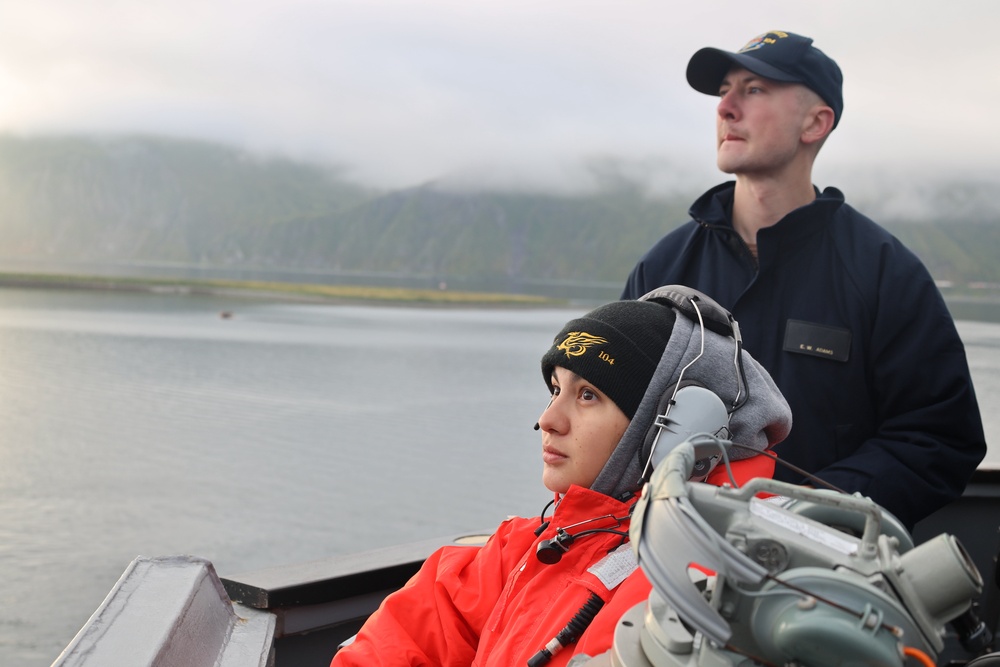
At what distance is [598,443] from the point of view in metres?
2.13

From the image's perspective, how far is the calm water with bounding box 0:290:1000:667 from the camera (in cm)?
1454

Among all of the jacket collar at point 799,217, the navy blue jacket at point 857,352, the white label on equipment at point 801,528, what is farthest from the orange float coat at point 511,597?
the jacket collar at point 799,217

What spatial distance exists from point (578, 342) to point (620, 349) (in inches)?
4.5

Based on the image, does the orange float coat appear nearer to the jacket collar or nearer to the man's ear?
the jacket collar

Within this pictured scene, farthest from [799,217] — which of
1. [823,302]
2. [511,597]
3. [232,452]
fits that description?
[232,452]

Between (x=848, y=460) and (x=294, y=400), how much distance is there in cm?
2732

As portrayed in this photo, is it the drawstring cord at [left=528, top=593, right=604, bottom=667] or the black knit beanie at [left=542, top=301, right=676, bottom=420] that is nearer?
the drawstring cord at [left=528, top=593, right=604, bottom=667]

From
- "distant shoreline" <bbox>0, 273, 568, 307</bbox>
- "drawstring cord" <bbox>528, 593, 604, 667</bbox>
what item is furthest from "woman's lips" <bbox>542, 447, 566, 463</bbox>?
"distant shoreline" <bbox>0, 273, 568, 307</bbox>

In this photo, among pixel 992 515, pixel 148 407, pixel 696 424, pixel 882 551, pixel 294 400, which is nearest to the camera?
pixel 882 551

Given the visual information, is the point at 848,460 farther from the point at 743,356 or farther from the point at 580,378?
the point at 580,378

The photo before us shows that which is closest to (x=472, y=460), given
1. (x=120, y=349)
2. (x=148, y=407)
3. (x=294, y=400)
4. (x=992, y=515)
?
(x=294, y=400)

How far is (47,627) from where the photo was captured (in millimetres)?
11375

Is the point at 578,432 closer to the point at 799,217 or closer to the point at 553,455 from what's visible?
the point at 553,455

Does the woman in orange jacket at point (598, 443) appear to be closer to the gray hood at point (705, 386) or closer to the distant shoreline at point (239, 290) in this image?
the gray hood at point (705, 386)
